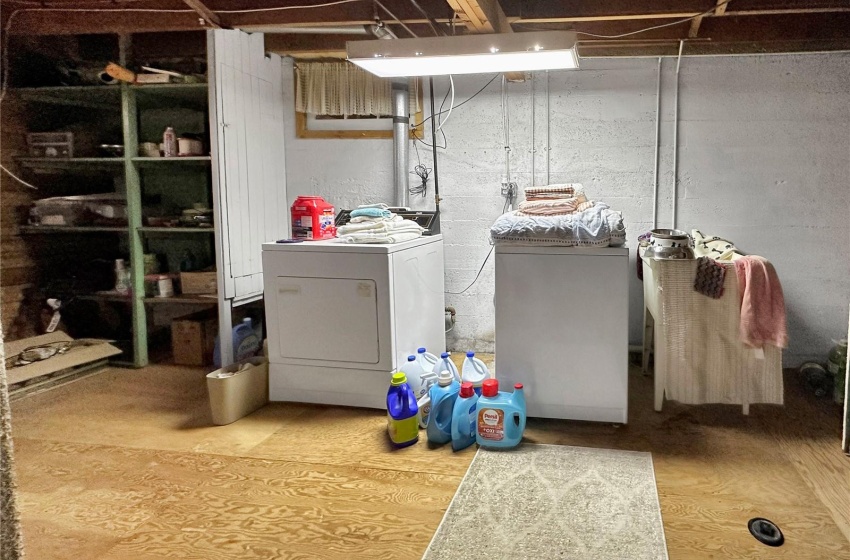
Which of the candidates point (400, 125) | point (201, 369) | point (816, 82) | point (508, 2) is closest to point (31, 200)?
point (201, 369)

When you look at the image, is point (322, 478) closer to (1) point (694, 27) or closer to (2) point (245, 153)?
(2) point (245, 153)

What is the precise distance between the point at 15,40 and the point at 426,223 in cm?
305

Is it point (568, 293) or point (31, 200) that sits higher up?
point (31, 200)

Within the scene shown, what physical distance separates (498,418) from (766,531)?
3.53 ft

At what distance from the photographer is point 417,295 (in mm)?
3529

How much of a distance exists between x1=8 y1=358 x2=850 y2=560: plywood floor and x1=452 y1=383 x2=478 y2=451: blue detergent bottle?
8 cm

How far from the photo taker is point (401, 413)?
278 cm

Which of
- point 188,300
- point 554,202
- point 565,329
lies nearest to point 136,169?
point 188,300

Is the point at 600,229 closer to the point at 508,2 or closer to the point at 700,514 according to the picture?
the point at 700,514

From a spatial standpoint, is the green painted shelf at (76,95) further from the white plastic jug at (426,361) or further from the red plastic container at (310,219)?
the white plastic jug at (426,361)

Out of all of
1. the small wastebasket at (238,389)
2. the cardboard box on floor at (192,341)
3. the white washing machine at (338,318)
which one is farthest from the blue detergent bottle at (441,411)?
the cardboard box on floor at (192,341)

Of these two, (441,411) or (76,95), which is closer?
(441,411)

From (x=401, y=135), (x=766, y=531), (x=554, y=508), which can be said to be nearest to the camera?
(x=766, y=531)

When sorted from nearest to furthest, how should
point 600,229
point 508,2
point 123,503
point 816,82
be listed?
point 123,503 → point 600,229 → point 508,2 → point 816,82
